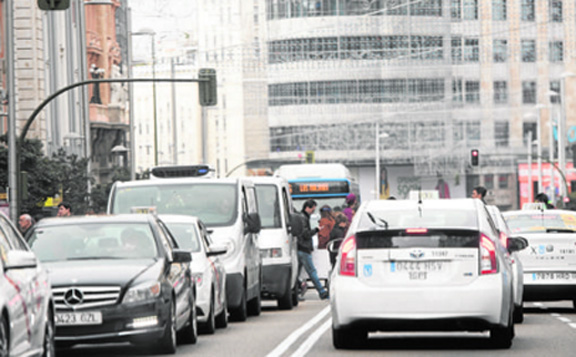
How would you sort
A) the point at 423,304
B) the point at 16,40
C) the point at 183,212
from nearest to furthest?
the point at 423,304, the point at 183,212, the point at 16,40

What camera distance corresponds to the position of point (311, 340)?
16859mm

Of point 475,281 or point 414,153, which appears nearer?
point 475,281

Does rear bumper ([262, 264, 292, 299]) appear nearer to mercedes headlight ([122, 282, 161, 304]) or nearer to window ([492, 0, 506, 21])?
mercedes headlight ([122, 282, 161, 304])

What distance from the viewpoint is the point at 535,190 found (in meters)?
112

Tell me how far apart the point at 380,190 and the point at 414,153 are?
27.4ft

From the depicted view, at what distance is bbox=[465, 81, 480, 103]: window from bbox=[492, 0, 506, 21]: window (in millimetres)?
4924

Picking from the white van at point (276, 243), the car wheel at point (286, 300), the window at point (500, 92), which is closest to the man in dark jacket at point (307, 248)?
the white van at point (276, 243)

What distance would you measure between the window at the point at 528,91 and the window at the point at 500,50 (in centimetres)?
286

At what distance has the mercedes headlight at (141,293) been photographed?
1465cm

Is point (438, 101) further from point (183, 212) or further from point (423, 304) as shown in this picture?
point (423, 304)

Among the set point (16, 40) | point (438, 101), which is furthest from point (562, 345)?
point (438, 101)

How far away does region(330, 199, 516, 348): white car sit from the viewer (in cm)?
1455

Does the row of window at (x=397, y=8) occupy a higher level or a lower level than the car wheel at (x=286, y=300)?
higher

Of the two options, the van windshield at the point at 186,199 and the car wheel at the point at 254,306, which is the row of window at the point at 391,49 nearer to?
the car wheel at the point at 254,306
